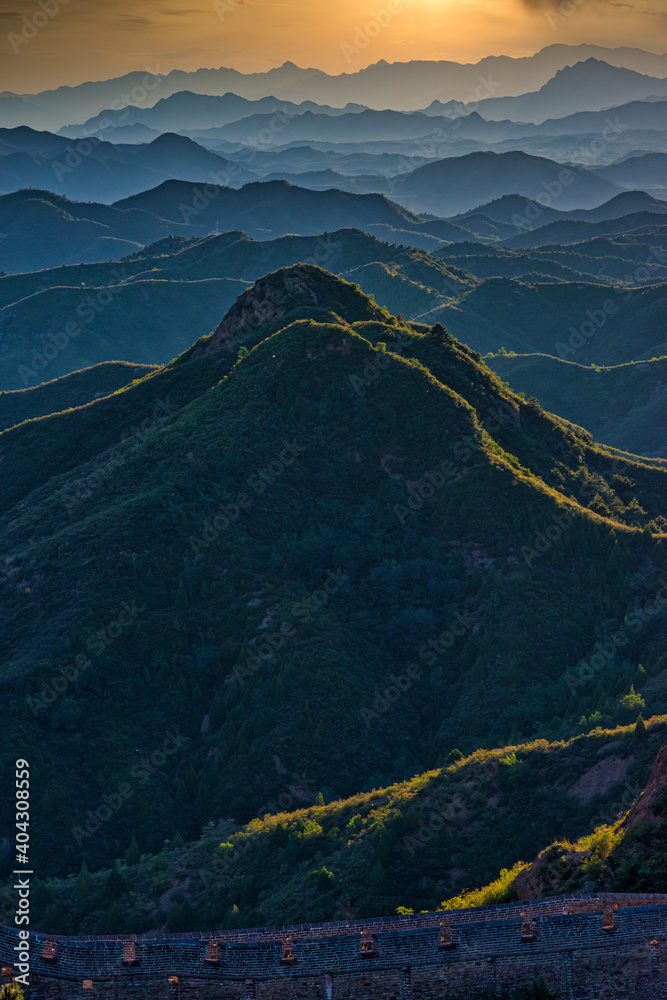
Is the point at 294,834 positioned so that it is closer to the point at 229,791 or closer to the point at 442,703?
the point at 229,791

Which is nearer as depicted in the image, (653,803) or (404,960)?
(404,960)

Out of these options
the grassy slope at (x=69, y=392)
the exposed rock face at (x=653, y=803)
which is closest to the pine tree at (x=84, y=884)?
the exposed rock face at (x=653, y=803)

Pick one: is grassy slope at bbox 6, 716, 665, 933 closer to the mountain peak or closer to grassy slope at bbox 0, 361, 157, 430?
the mountain peak

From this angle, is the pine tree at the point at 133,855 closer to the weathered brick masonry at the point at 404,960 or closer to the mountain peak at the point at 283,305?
the weathered brick masonry at the point at 404,960

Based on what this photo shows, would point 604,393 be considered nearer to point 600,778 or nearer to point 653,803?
point 600,778

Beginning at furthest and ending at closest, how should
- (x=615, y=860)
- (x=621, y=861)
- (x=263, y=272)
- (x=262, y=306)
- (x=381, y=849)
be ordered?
(x=263, y=272) < (x=262, y=306) < (x=381, y=849) < (x=615, y=860) < (x=621, y=861)

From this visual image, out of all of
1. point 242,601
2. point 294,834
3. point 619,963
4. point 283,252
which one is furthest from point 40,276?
point 619,963

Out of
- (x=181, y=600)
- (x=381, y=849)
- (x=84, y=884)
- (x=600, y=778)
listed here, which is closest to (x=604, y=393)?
(x=181, y=600)
